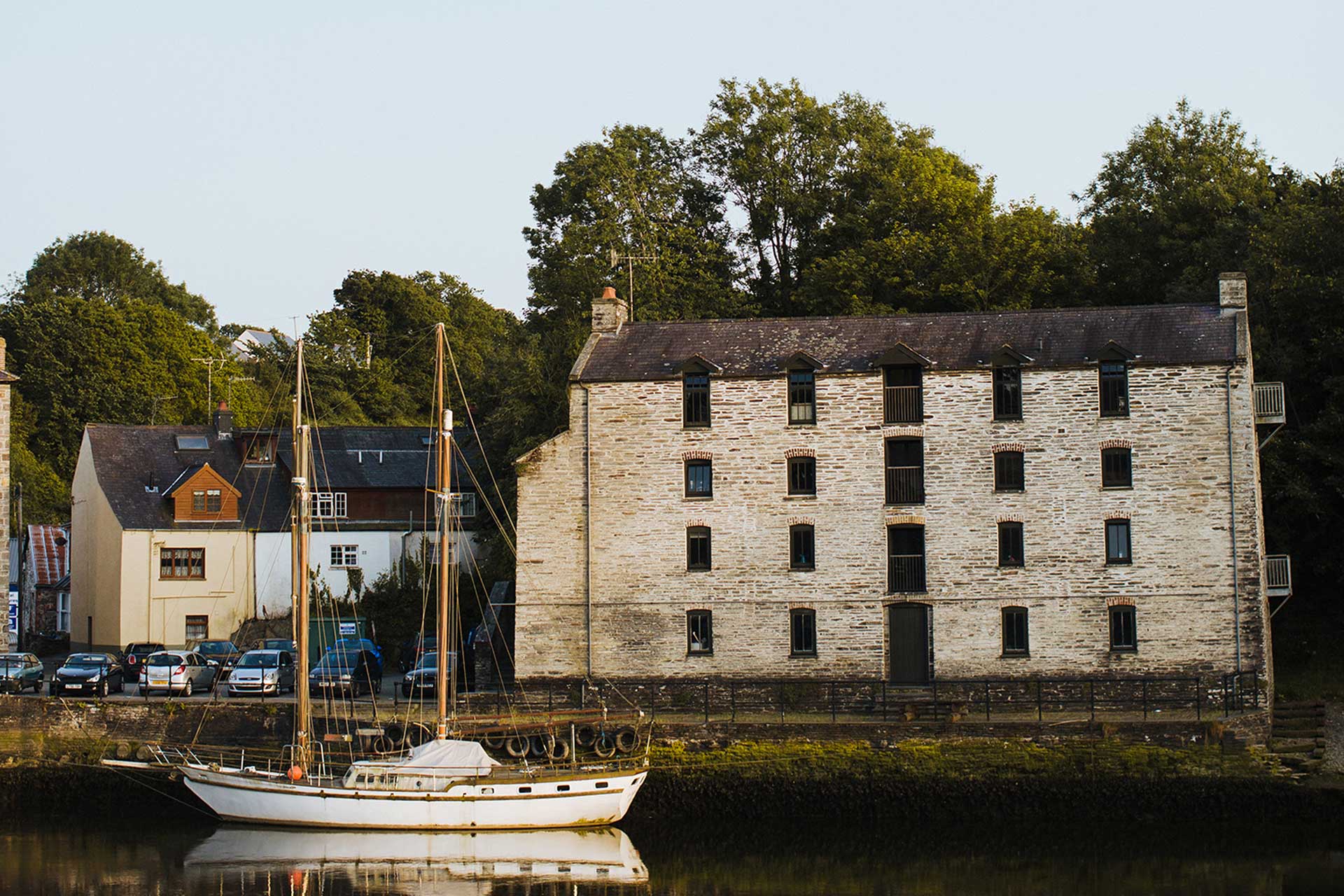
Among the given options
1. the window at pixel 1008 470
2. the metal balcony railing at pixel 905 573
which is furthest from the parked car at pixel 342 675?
the window at pixel 1008 470

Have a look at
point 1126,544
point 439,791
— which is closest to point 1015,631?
point 1126,544

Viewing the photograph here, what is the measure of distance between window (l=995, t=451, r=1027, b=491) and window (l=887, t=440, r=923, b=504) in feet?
6.58

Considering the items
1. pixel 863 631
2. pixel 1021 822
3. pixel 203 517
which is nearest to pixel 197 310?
pixel 203 517

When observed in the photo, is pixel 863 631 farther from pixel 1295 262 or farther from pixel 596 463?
pixel 1295 262

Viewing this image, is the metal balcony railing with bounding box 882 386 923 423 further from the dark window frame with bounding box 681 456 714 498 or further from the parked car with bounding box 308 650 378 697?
the parked car with bounding box 308 650 378 697

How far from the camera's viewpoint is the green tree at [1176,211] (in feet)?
175

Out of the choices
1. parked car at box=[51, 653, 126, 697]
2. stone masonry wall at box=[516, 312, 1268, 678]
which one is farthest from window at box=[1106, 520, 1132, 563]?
parked car at box=[51, 653, 126, 697]

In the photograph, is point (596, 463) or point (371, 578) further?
point (371, 578)

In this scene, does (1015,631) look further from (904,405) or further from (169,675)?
(169,675)

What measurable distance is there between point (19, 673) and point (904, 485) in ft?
81.9

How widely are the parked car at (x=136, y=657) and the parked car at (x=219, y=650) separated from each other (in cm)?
140

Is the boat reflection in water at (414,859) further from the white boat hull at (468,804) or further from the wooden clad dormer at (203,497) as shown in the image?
the wooden clad dormer at (203,497)

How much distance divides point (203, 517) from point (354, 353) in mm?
33375

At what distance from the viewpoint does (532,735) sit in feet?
125
